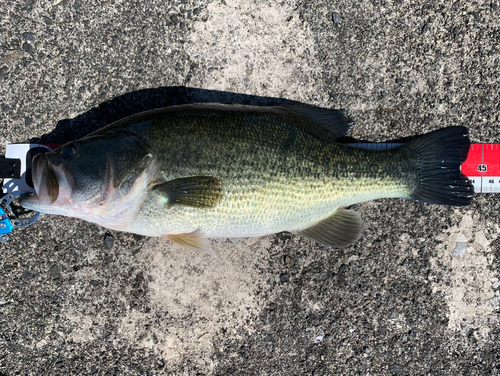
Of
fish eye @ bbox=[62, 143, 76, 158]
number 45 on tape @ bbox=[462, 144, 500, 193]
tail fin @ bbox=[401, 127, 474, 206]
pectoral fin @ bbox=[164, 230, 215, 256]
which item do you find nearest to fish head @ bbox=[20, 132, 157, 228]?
fish eye @ bbox=[62, 143, 76, 158]

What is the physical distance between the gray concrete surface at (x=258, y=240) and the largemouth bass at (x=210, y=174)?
0.41m

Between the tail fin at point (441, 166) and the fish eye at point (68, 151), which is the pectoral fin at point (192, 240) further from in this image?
the tail fin at point (441, 166)

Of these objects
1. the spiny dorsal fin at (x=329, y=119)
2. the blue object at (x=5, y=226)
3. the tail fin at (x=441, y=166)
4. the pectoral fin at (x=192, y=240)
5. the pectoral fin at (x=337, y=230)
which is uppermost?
the spiny dorsal fin at (x=329, y=119)

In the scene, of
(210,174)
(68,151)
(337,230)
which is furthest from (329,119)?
(68,151)

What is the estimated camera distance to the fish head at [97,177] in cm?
201

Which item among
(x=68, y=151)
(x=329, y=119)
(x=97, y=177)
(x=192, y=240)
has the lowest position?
(x=192, y=240)

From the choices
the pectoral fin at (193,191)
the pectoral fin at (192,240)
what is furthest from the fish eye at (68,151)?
the pectoral fin at (192,240)

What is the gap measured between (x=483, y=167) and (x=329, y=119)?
3.96ft

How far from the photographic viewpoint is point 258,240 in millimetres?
2590

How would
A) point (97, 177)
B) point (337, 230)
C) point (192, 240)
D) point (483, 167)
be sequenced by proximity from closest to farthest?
point (97, 177) < point (192, 240) < point (337, 230) < point (483, 167)

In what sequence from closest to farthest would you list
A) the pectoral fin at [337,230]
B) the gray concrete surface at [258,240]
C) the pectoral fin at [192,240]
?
the pectoral fin at [192,240] → the pectoral fin at [337,230] → the gray concrete surface at [258,240]

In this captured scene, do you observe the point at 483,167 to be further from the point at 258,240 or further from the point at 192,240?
the point at 192,240

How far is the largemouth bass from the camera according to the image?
2.02 meters

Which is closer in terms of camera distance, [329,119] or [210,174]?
[210,174]
